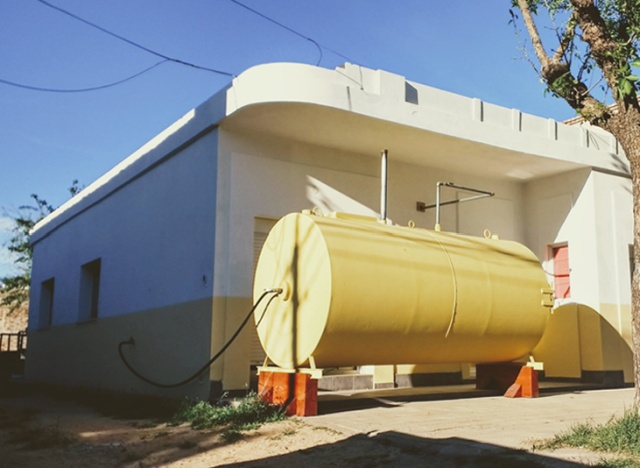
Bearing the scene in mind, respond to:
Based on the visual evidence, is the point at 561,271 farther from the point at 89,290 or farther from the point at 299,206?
the point at 89,290

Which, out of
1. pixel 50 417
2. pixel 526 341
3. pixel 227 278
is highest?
pixel 227 278

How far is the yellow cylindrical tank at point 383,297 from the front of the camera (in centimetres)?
794

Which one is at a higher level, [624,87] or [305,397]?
[624,87]

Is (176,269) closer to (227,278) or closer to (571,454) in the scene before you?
(227,278)

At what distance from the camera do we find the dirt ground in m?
5.52

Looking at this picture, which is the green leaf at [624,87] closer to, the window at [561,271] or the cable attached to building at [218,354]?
the cable attached to building at [218,354]

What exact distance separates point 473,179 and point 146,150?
20.3ft

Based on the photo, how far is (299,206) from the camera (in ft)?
35.0

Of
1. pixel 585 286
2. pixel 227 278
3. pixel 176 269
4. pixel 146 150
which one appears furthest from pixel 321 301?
pixel 585 286

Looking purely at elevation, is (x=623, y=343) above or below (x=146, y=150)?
below

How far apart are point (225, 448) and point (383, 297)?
8.77 feet

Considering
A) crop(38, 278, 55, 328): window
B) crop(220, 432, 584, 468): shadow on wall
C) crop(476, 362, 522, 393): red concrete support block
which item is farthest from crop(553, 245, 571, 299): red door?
crop(38, 278, 55, 328): window

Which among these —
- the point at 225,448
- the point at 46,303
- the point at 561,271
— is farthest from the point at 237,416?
the point at 46,303

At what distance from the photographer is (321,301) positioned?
783cm
